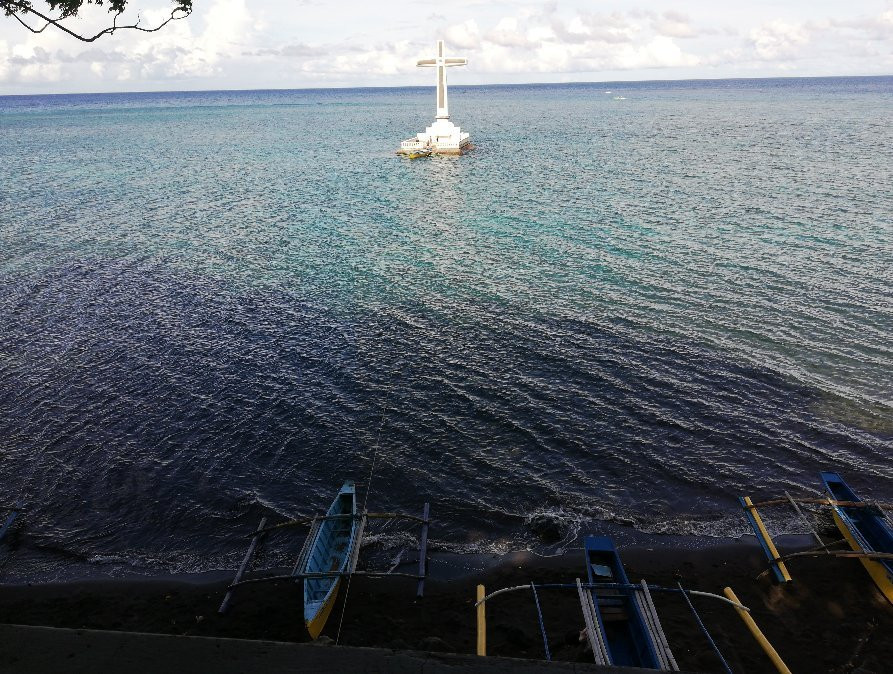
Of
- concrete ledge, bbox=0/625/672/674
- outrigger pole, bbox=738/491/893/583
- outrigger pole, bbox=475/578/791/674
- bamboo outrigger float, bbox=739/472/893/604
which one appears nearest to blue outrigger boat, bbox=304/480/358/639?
outrigger pole, bbox=475/578/791/674

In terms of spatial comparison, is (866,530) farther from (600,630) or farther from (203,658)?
(203,658)

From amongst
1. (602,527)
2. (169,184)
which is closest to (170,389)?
(602,527)

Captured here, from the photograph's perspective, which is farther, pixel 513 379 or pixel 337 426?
pixel 513 379

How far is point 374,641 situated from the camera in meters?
15.4

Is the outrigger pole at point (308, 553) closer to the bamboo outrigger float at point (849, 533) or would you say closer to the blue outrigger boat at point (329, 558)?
the blue outrigger boat at point (329, 558)

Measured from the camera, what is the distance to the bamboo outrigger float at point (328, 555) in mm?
15848

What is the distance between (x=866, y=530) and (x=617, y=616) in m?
8.61

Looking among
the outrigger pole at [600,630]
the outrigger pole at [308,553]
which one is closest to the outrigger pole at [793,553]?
the outrigger pole at [600,630]

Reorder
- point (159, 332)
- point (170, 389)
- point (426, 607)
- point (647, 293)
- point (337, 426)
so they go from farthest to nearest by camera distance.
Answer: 1. point (647, 293)
2. point (159, 332)
3. point (170, 389)
4. point (337, 426)
5. point (426, 607)

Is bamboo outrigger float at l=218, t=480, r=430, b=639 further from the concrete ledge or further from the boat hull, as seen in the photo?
the concrete ledge

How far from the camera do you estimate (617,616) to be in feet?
48.3

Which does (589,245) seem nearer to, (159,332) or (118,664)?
(159,332)

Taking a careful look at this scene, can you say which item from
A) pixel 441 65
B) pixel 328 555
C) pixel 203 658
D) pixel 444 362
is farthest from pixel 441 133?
pixel 203 658

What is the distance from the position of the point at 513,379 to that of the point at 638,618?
13320 mm
